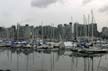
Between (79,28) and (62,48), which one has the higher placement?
(79,28)

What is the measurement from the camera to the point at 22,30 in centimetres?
18625

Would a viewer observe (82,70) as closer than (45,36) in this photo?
Yes

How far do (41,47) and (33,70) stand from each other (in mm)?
60631

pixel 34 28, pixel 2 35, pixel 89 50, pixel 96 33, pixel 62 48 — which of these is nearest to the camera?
pixel 89 50

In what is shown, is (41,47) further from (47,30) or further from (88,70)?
(88,70)

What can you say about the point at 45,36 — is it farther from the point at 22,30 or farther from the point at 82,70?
the point at 82,70

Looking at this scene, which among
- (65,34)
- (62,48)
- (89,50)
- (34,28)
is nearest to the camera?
(89,50)

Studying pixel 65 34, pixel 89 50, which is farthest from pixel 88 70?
pixel 65 34

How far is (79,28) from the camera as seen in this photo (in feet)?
497

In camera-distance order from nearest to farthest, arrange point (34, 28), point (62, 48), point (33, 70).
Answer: point (33, 70)
point (62, 48)
point (34, 28)

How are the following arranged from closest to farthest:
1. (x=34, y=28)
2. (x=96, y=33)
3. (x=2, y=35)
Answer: (x=96, y=33)
(x=2, y=35)
(x=34, y=28)

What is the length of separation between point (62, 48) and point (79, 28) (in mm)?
54542

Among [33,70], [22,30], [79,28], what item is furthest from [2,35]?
[33,70]

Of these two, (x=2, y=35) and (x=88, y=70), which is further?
(x=2, y=35)
